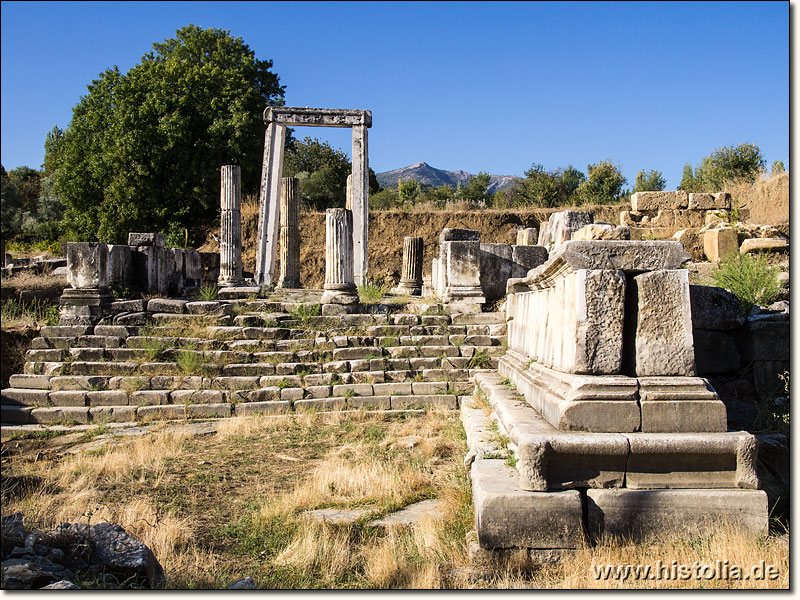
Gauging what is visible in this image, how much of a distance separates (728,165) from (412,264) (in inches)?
556

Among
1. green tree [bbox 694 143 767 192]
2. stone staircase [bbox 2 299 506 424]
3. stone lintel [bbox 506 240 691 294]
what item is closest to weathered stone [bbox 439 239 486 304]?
stone staircase [bbox 2 299 506 424]

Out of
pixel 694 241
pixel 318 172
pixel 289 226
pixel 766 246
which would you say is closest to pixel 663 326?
pixel 766 246

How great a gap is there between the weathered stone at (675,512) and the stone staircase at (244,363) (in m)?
4.72

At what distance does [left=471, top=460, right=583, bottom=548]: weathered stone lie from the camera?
129 inches

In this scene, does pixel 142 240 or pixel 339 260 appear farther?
pixel 142 240

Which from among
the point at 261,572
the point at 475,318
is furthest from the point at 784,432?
the point at 475,318

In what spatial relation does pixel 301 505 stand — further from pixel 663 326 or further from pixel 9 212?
pixel 9 212

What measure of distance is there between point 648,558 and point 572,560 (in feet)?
1.28

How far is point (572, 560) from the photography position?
3230 mm

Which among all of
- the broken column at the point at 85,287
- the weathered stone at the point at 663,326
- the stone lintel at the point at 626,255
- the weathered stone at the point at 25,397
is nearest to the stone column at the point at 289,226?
the broken column at the point at 85,287

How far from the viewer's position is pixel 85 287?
10039mm

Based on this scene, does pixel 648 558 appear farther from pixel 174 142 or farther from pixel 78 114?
pixel 78 114

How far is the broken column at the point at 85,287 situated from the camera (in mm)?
9883

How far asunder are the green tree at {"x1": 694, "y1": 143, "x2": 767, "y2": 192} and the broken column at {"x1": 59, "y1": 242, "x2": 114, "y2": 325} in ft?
61.0
